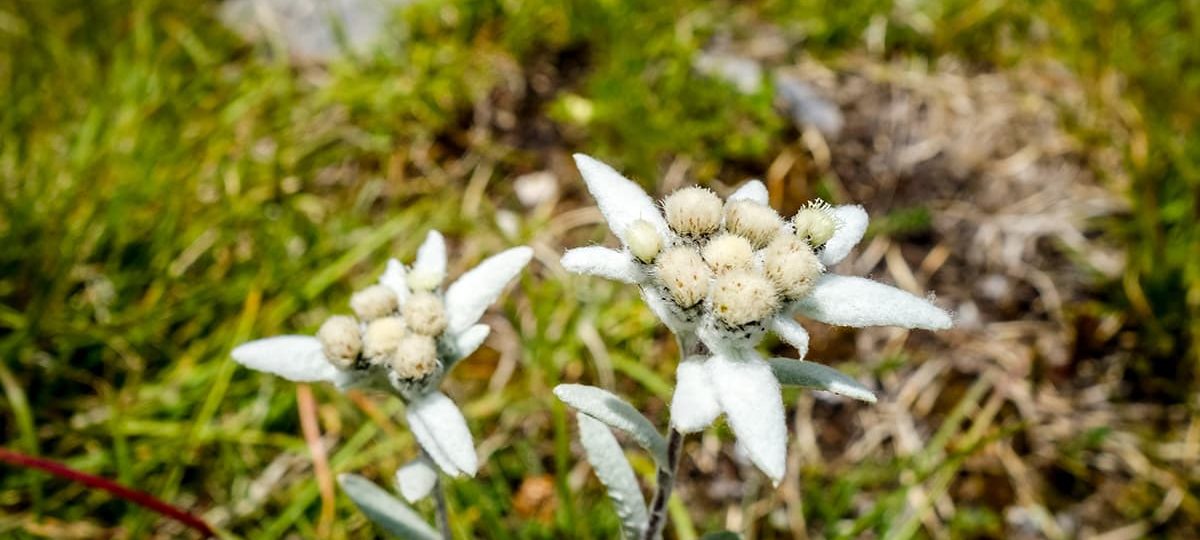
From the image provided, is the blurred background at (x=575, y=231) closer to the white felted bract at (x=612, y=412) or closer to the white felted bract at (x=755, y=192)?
the white felted bract at (x=612, y=412)

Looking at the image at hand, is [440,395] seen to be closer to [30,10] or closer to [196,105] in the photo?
[196,105]

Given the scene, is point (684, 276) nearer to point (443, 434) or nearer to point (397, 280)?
point (443, 434)

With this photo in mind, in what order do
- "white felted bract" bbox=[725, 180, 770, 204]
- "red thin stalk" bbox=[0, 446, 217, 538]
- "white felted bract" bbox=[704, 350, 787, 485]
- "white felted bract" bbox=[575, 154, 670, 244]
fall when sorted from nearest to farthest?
"white felted bract" bbox=[704, 350, 787, 485], "white felted bract" bbox=[575, 154, 670, 244], "white felted bract" bbox=[725, 180, 770, 204], "red thin stalk" bbox=[0, 446, 217, 538]

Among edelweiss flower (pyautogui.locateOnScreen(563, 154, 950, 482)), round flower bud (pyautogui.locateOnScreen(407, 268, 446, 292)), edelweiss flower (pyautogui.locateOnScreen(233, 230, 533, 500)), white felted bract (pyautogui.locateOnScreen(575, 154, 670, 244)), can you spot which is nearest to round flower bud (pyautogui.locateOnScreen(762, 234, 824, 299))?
edelweiss flower (pyautogui.locateOnScreen(563, 154, 950, 482))

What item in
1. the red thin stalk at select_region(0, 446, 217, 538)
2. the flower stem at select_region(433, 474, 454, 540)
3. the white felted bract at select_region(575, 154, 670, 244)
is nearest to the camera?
the white felted bract at select_region(575, 154, 670, 244)

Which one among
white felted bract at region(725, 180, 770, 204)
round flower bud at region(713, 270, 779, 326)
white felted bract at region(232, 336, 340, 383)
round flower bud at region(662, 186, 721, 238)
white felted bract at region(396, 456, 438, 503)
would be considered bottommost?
white felted bract at region(396, 456, 438, 503)

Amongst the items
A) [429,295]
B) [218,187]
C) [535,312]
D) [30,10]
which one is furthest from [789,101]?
[30,10]

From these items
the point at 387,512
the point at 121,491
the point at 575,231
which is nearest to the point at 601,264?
the point at 387,512

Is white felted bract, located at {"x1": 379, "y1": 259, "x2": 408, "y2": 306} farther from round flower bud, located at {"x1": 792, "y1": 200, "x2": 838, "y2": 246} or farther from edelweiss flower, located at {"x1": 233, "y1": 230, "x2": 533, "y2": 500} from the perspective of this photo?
round flower bud, located at {"x1": 792, "y1": 200, "x2": 838, "y2": 246}
